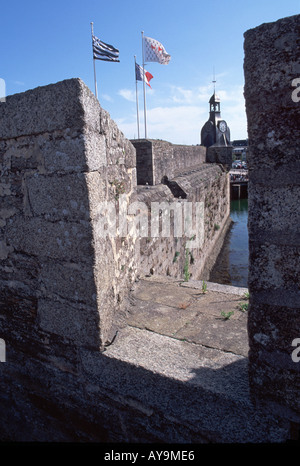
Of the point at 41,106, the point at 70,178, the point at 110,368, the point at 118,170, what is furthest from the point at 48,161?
the point at 110,368

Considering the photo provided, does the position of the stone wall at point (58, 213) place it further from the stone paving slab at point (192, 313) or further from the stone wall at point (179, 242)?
the stone wall at point (179, 242)

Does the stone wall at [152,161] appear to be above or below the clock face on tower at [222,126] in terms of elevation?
below

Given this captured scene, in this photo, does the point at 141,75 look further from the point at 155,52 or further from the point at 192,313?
the point at 192,313

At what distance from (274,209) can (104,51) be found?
13.6m

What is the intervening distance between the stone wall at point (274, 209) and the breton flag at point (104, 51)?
42.8 ft

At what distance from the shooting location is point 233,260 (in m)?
13.0

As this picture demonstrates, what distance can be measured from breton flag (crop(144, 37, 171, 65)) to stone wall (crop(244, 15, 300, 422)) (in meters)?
14.4

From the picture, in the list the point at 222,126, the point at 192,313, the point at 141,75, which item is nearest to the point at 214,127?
the point at 222,126

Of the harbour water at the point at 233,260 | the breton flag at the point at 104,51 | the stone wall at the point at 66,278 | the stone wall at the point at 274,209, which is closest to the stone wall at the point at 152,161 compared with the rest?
the stone wall at the point at 66,278

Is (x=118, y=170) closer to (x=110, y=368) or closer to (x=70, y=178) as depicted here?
(x=70, y=178)

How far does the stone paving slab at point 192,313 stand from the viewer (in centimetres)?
275

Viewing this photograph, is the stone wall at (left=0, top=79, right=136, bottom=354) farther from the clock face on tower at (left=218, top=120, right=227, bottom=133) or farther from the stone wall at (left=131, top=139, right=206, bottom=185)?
the clock face on tower at (left=218, top=120, right=227, bottom=133)
